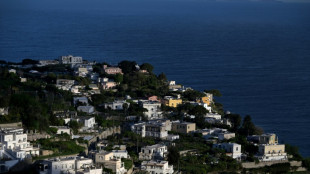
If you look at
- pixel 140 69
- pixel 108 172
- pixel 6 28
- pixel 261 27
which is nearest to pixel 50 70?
pixel 140 69

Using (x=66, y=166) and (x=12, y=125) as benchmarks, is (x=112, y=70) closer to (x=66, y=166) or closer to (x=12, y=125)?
(x=12, y=125)

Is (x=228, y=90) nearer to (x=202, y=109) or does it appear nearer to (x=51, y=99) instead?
(x=202, y=109)

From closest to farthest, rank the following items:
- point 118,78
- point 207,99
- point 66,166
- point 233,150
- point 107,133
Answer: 1. point 66,166
2. point 233,150
3. point 107,133
4. point 207,99
5. point 118,78

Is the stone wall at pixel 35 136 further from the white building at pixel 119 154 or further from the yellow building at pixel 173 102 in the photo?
the yellow building at pixel 173 102

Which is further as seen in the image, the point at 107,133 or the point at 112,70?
the point at 112,70

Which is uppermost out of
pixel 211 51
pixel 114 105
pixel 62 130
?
pixel 211 51

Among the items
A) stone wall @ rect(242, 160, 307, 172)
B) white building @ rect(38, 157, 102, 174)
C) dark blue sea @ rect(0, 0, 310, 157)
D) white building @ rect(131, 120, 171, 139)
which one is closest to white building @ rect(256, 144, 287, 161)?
stone wall @ rect(242, 160, 307, 172)

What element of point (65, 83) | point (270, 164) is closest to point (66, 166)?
point (270, 164)

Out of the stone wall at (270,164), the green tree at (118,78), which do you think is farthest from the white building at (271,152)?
the green tree at (118,78)
